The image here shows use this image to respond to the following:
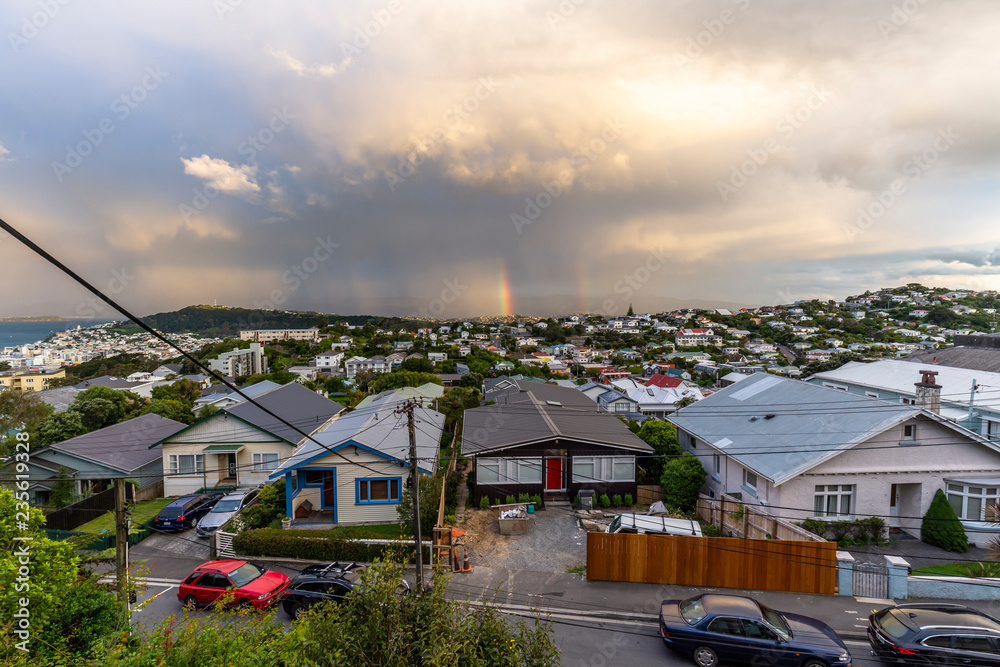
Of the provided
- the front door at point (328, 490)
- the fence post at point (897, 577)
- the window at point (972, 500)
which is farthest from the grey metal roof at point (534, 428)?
the window at point (972, 500)

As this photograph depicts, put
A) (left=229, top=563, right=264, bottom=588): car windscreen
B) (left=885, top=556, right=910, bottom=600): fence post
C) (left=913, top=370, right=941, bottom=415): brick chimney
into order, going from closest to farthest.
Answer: (left=229, top=563, right=264, bottom=588): car windscreen < (left=885, top=556, right=910, bottom=600): fence post < (left=913, top=370, right=941, bottom=415): brick chimney

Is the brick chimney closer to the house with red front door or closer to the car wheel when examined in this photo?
the house with red front door

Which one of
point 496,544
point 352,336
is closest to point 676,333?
point 352,336

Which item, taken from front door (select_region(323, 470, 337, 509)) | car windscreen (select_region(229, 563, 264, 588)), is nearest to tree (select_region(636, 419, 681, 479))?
front door (select_region(323, 470, 337, 509))

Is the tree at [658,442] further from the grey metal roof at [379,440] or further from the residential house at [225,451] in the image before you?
the residential house at [225,451]

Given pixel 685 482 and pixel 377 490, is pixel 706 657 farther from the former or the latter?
pixel 377 490

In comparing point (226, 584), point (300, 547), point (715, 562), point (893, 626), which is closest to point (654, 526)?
point (715, 562)

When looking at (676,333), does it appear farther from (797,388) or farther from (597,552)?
(597,552)
